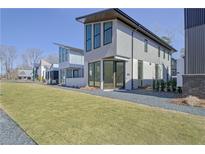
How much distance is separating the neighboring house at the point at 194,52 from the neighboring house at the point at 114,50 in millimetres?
6097

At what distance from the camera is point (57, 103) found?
9422mm

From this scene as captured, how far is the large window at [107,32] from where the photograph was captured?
17.4 metres

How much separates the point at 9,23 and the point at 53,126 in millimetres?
8718

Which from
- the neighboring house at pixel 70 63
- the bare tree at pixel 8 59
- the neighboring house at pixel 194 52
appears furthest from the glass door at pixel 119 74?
the bare tree at pixel 8 59

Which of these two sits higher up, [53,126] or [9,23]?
[9,23]

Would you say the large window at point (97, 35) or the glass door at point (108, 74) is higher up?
the large window at point (97, 35)

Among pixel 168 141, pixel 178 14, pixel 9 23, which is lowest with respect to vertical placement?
pixel 168 141

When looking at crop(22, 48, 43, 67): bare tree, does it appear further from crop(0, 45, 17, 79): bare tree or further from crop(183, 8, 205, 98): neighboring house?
crop(183, 8, 205, 98): neighboring house

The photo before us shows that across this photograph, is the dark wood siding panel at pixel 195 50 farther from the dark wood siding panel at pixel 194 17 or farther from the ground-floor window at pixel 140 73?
the ground-floor window at pixel 140 73

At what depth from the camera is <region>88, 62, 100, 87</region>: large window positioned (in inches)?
732

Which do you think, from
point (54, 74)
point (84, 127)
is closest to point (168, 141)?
point (84, 127)

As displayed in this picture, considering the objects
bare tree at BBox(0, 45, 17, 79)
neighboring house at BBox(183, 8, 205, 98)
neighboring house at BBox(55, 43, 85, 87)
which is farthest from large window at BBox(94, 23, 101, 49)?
bare tree at BBox(0, 45, 17, 79)
